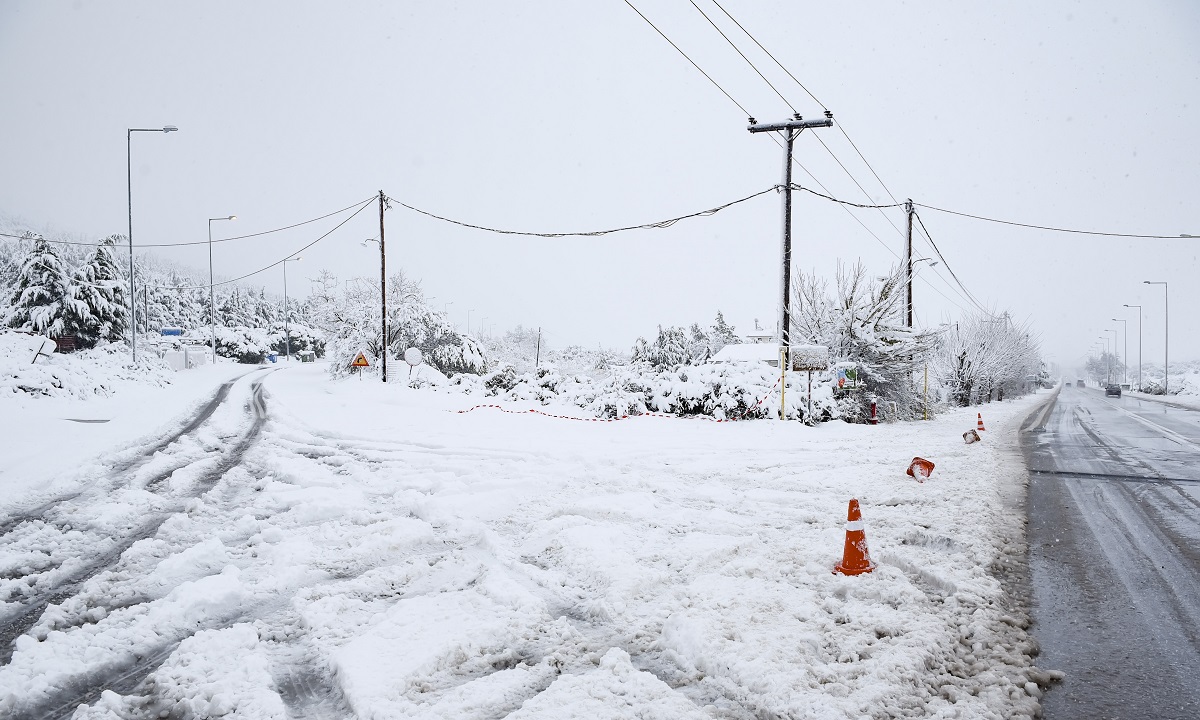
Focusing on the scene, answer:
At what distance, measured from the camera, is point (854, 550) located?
457 cm

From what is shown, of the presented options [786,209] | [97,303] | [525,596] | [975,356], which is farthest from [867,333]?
[97,303]

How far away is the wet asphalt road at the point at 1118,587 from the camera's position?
3064 millimetres

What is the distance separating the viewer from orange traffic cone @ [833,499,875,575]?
4535 mm

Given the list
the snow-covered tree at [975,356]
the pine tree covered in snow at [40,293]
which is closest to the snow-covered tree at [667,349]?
the snow-covered tree at [975,356]

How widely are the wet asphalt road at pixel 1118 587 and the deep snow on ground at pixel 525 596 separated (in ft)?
0.82

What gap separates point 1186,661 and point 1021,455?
9639 millimetres

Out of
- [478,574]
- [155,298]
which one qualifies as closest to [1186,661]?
[478,574]

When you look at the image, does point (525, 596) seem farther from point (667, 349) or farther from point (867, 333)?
point (667, 349)

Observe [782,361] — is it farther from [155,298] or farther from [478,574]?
[155,298]

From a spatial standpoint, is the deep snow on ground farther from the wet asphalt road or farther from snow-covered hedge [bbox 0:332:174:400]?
snow-covered hedge [bbox 0:332:174:400]

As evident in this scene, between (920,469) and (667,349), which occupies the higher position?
(667,349)

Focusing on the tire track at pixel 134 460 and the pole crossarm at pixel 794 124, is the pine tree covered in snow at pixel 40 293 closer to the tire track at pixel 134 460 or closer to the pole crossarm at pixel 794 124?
the tire track at pixel 134 460

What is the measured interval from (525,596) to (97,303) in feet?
137

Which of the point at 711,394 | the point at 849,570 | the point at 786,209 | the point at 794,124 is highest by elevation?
the point at 794,124
